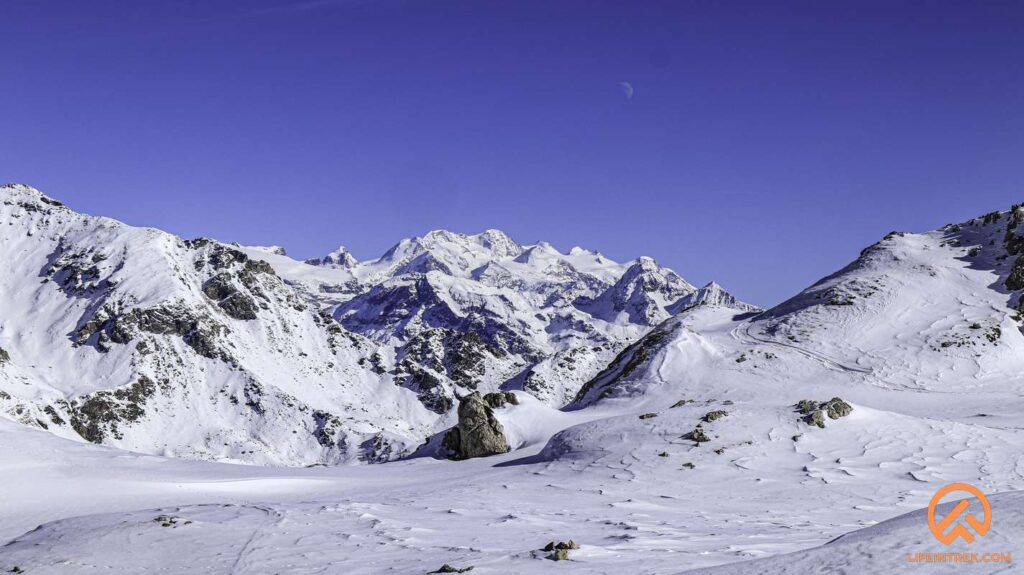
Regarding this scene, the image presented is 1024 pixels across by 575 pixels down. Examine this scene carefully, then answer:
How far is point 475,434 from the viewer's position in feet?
142

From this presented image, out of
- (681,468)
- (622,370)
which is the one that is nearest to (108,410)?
(622,370)

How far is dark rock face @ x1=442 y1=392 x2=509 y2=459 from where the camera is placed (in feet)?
141

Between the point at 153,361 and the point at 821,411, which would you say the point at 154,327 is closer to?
the point at 153,361

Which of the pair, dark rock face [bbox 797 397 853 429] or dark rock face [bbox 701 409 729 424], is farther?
dark rock face [bbox 701 409 729 424]

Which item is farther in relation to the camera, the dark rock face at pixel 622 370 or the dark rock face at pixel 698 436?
the dark rock face at pixel 622 370

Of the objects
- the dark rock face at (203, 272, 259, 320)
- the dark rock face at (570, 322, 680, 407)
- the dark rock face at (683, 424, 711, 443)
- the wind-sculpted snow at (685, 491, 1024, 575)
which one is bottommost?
the wind-sculpted snow at (685, 491, 1024, 575)

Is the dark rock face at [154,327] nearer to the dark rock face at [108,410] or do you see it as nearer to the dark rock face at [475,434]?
the dark rock face at [108,410]

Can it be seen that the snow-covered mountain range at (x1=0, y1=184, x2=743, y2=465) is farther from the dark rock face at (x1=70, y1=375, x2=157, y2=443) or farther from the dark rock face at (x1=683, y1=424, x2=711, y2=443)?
the dark rock face at (x1=683, y1=424, x2=711, y2=443)

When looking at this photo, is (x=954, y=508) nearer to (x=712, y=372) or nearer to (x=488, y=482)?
(x=488, y=482)

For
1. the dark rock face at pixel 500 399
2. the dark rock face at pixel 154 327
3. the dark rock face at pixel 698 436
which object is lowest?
the dark rock face at pixel 698 436

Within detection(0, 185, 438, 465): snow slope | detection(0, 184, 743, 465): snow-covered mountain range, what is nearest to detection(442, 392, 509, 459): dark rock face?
detection(0, 184, 743, 465): snow-covered mountain range

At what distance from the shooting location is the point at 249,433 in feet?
522

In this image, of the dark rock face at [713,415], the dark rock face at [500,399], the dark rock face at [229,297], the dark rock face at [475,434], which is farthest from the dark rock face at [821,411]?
the dark rock face at [229,297]

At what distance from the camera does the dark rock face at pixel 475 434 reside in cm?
4288
